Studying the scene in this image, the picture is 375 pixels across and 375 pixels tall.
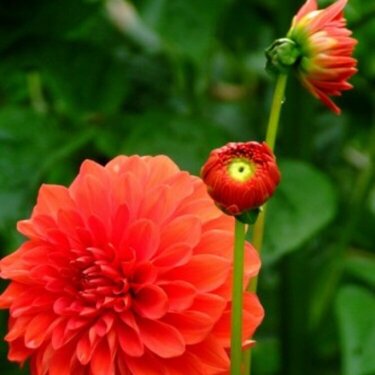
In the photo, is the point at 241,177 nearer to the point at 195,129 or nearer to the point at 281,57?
the point at 281,57

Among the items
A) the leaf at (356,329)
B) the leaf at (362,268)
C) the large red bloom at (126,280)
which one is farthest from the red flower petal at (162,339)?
the leaf at (362,268)

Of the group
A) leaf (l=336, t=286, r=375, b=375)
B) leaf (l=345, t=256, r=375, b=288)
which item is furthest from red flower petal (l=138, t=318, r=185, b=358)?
leaf (l=345, t=256, r=375, b=288)

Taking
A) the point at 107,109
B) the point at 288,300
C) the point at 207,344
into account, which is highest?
the point at 107,109

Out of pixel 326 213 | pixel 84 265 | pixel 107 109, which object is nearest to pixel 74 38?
pixel 107 109

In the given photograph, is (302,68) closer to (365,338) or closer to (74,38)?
(365,338)

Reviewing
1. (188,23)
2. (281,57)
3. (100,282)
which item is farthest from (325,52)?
(188,23)

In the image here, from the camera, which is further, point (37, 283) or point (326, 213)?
point (326, 213)
